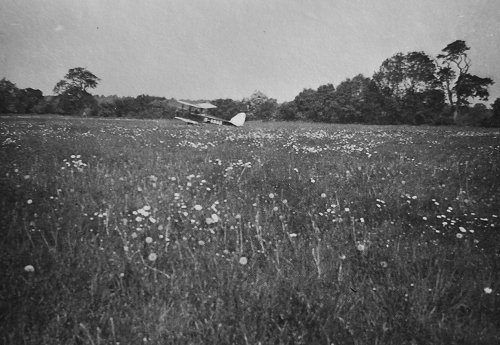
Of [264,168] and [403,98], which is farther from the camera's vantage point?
[403,98]

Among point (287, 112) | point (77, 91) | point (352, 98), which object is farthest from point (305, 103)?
point (77, 91)

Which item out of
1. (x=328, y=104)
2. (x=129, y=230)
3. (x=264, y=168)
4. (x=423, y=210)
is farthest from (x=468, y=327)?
(x=328, y=104)

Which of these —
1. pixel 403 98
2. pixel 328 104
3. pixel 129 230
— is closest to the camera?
pixel 129 230

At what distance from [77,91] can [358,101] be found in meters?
91.6

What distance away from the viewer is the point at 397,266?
8.84 feet

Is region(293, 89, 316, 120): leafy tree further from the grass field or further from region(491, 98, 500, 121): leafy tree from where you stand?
the grass field

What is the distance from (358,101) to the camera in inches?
2940

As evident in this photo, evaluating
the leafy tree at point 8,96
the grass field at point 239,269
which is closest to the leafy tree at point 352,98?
the grass field at point 239,269

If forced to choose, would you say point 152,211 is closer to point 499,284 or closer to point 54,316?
point 54,316

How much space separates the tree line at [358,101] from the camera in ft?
182

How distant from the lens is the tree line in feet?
182

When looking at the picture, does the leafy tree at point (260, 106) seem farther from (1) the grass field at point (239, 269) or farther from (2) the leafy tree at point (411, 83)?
(1) the grass field at point (239, 269)

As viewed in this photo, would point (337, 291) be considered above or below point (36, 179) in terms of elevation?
below

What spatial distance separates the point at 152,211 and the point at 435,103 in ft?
228
